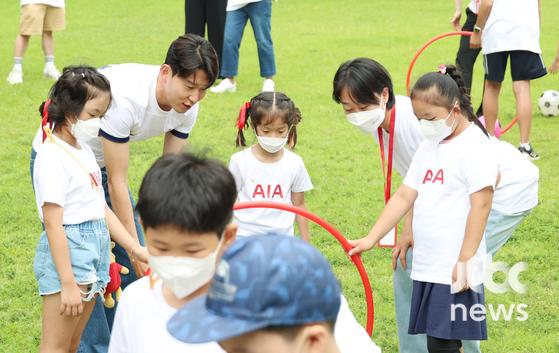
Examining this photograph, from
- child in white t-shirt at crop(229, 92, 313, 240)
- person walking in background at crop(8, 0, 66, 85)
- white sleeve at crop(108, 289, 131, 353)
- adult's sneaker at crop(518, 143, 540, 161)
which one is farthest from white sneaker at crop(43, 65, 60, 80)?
white sleeve at crop(108, 289, 131, 353)

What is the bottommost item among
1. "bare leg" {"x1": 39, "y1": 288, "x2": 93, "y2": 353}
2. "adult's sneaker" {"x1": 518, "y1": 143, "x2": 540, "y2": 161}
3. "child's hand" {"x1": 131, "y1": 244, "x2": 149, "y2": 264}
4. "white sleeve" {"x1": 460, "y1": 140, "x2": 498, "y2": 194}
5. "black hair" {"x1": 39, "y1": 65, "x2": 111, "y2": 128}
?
"bare leg" {"x1": 39, "y1": 288, "x2": 93, "y2": 353}

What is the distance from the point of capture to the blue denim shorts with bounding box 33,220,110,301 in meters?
3.56

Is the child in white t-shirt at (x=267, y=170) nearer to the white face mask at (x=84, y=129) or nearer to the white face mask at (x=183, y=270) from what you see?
the white face mask at (x=84, y=129)

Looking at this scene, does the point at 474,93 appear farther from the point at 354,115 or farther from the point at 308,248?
the point at 308,248

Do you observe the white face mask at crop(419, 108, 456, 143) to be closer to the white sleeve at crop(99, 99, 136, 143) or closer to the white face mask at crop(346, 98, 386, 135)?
the white face mask at crop(346, 98, 386, 135)

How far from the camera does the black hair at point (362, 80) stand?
3.90 meters

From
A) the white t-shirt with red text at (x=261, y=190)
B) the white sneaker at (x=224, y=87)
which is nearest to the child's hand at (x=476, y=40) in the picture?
the white sneaker at (x=224, y=87)

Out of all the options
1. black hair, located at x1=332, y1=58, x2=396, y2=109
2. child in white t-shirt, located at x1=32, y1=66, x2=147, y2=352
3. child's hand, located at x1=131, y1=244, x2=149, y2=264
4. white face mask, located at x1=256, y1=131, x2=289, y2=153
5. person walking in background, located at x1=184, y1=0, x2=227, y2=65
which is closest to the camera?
child's hand, located at x1=131, y1=244, x2=149, y2=264

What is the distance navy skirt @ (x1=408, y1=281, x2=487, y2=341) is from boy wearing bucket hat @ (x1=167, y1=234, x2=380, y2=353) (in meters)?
2.07

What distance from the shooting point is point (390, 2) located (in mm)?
18094

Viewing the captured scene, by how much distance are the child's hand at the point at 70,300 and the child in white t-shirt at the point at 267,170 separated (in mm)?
983

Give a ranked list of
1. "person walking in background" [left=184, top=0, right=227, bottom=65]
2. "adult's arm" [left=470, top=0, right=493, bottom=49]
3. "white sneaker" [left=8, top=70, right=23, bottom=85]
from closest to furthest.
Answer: "adult's arm" [left=470, top=0, right=493, bottom=49] < "white sneaker" [left=8, top=70, right=23, bottom=85] < "person walking in background" [left=184, top=0, right=227, bottom=65]

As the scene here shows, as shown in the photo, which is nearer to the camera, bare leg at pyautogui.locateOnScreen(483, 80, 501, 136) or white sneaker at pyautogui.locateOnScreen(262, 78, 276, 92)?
bare leg at pyautogui.locateOnScreen(483, 80, 501, 136)

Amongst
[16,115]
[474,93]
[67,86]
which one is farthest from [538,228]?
[16,115]
